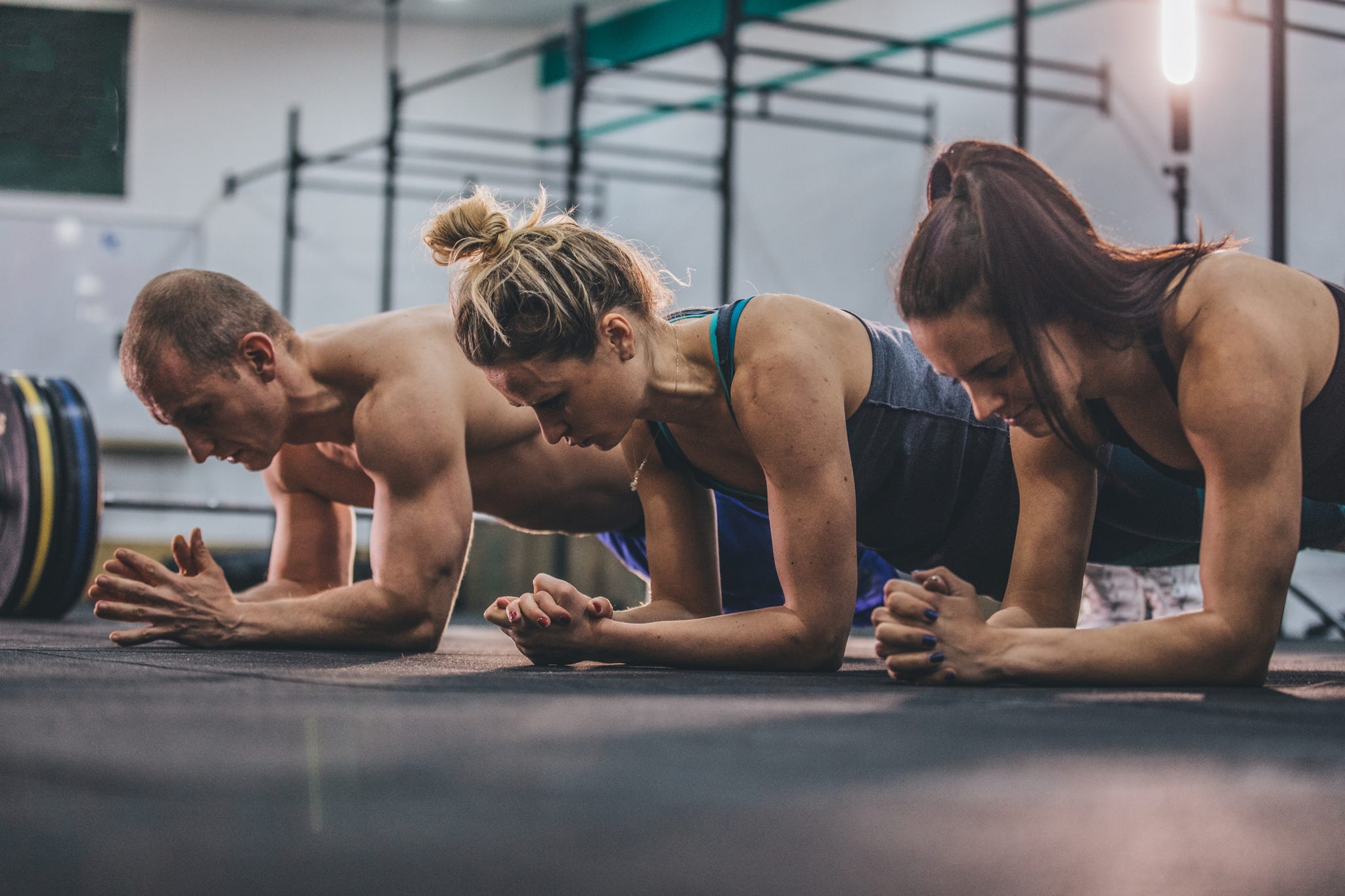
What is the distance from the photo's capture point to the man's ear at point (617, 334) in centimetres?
139

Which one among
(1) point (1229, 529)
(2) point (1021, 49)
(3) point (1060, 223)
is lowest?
(1) point (1229, 529)

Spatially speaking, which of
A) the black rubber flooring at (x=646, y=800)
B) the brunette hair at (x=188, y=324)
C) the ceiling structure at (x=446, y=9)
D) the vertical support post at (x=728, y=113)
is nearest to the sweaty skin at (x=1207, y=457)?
the black rubber flooring at (x=646, y=800)

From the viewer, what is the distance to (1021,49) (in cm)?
302

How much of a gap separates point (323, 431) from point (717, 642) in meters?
0.82

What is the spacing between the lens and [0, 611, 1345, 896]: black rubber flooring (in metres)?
0.57

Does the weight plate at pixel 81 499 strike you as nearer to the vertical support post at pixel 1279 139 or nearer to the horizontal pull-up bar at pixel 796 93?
the horizontal pull-up bar at pixel 796 93

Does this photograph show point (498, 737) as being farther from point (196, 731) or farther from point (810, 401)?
point (810, 401)

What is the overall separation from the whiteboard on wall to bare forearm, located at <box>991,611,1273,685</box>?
19.3 feet

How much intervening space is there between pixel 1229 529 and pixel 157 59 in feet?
22.8

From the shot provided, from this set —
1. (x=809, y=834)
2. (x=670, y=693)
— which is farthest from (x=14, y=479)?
(x=809, y=834)

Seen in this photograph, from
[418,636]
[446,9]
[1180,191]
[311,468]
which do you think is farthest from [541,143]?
[418,636]

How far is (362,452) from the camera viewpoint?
1.69 m

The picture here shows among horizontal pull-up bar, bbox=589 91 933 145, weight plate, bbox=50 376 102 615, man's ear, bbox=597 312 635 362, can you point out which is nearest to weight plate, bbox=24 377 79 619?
weight plate, bbox=50 376 102 615

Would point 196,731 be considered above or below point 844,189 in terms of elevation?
below
